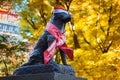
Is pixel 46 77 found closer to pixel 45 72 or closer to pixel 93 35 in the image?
pixel 45 72

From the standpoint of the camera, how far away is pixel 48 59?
6938mm

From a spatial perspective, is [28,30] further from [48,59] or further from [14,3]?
[48,59]

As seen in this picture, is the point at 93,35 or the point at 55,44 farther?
the point at 93,35

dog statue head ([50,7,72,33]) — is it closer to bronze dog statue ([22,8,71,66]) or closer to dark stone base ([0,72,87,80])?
bronze dog statue ([22,8,71,66])

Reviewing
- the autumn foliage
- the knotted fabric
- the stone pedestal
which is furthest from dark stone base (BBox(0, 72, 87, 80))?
the autumn foliage

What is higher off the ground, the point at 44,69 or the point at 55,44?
the point at 55,44

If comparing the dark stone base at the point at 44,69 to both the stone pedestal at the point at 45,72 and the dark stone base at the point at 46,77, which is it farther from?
the dark stone base at the point at 46,77

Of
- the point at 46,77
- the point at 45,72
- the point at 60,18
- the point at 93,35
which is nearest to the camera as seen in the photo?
the point at 46,77

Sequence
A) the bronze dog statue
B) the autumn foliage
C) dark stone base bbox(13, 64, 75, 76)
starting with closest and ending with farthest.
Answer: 1. dark stone base bbox(13, 64, 75, 76)
2. the bronze dog statue
3. the autumn foliage

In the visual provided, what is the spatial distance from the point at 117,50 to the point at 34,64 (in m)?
7.91

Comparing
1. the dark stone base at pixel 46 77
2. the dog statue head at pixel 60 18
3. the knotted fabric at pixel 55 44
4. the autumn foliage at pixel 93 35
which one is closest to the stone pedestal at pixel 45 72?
the dark stone base at pixel 46 77

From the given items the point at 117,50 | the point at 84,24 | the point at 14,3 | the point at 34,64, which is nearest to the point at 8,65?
the point at 14,3

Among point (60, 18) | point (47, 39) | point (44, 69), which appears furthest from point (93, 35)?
point (44, 69)

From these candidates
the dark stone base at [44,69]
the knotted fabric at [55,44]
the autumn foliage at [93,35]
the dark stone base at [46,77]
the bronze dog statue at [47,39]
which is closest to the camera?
the dark stone base at [46,77]
